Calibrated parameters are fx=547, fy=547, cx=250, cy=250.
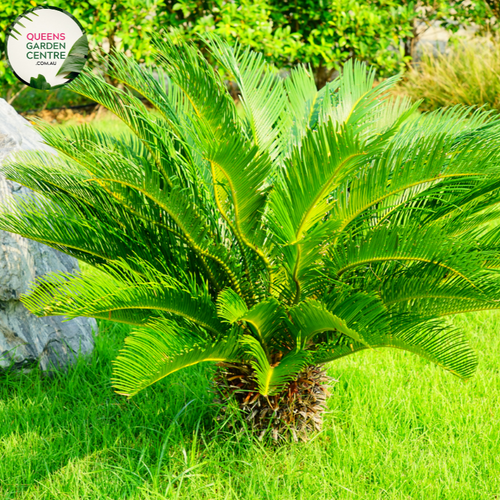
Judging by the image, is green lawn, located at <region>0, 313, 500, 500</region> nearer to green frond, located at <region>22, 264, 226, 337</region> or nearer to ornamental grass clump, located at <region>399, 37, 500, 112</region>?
green frond, located at <region>22, 264, 226, 337</region>

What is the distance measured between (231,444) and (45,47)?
3.93m

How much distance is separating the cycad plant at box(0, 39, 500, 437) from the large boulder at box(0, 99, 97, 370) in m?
0.60

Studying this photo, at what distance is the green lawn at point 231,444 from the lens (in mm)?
2164

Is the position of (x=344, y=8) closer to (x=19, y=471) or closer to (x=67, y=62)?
(x=67, y=62)

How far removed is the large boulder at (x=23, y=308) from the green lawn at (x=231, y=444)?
4.9 inches

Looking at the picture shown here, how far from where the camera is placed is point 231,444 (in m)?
2.42

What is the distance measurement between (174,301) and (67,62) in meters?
3.67

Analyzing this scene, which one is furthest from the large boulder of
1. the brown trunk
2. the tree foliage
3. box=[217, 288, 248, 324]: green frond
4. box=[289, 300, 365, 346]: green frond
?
box=[289, 300, 365, 346]: green frond

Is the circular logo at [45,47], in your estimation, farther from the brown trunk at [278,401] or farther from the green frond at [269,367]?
the green frond at [269,367]

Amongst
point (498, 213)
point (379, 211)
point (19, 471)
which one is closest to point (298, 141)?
point (379, 211)

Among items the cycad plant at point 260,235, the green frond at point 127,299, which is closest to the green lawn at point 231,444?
the cycad plant at point 260,235

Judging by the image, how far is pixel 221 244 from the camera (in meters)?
2.11

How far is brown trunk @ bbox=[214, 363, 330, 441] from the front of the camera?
232cm

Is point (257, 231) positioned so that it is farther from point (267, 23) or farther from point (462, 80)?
point (462, 80)
